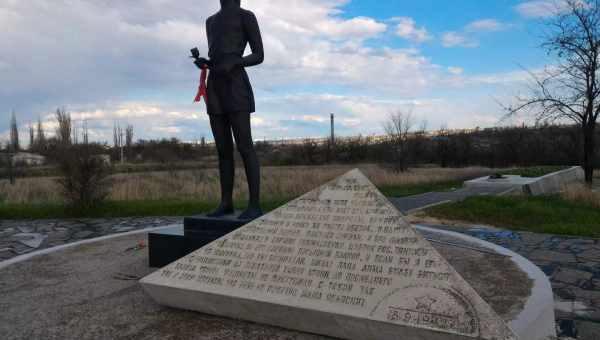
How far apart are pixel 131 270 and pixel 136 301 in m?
1.14

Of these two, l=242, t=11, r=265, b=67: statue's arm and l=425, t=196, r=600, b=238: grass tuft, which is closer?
l=242, t=11, r=265, b=67: statue's arm

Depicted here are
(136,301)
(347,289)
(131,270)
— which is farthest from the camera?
(131,270)

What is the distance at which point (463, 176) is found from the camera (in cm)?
2233

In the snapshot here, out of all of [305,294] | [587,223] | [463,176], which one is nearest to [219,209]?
[305,294]

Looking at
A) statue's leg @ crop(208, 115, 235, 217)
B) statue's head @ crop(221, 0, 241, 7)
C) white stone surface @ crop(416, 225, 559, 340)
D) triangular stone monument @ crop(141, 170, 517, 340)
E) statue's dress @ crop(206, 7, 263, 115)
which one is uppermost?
statue's head @ crop(221, 0, 241, 7)

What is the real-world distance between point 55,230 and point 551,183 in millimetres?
16222

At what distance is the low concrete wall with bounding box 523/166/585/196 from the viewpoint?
15.3 m

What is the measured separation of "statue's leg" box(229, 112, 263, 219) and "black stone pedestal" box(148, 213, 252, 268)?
23cm

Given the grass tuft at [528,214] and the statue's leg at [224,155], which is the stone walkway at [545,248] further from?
the statue's leg at [224,155]

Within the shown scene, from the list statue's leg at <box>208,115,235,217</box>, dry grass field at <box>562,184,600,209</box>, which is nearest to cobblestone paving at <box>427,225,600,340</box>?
statue's leg at <box>208,115,235,217</box>

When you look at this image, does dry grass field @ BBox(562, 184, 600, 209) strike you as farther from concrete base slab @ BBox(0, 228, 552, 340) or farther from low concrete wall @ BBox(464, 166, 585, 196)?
concrete base slab @ BBox(0, 228, 552, 340)

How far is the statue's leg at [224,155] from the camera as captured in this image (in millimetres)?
5340

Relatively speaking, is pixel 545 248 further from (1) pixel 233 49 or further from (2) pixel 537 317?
(1) pixel 233 49

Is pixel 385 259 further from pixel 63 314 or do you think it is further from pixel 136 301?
pixel 63 314
